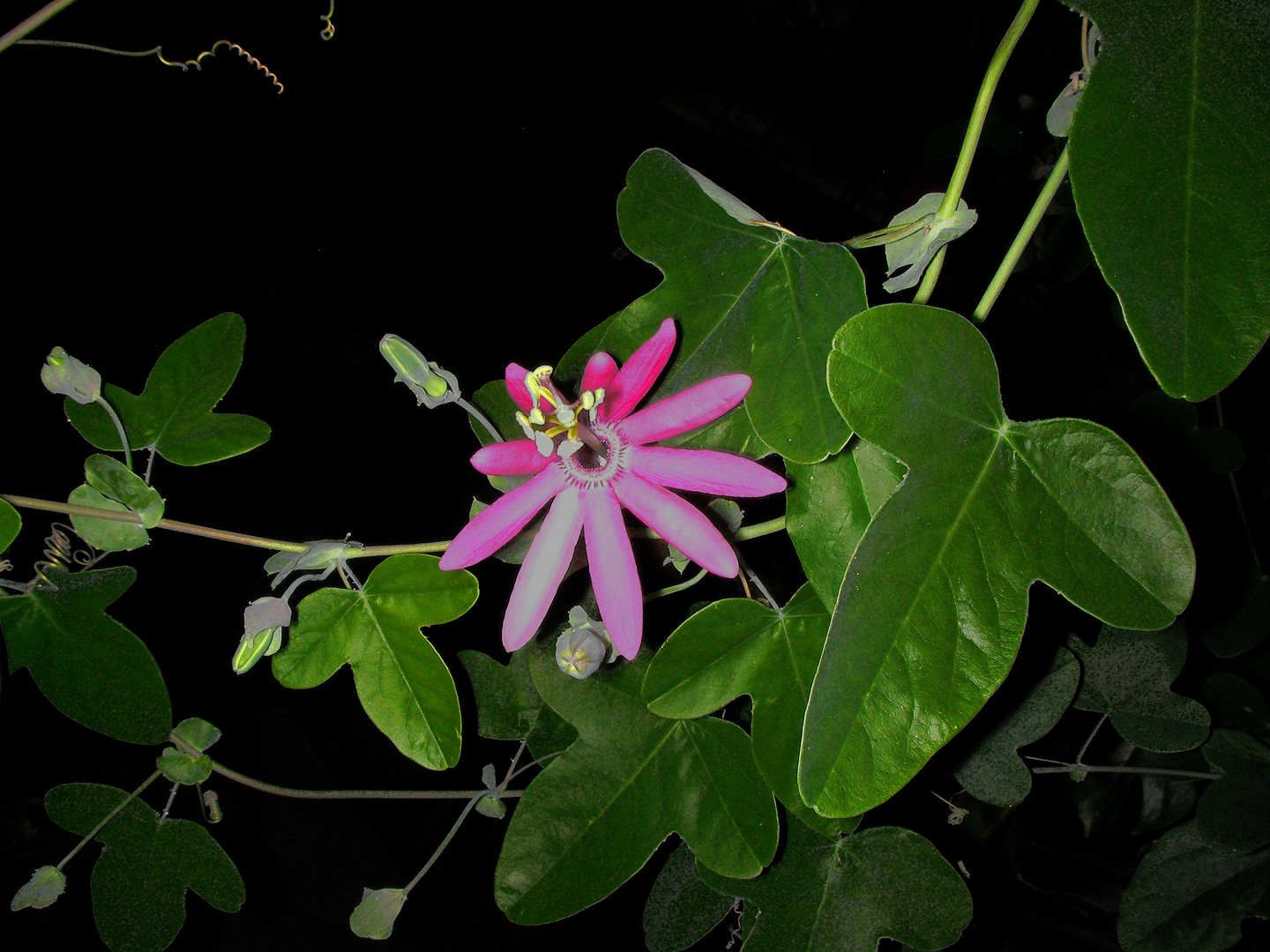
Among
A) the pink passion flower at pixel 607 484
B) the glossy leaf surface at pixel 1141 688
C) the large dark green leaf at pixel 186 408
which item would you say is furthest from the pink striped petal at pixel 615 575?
the glossy leaf surface at pixel 1141 688

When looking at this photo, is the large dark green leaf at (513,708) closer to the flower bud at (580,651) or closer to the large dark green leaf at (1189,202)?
the flower bud at (580,651)

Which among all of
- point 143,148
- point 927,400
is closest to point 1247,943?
point 927,400

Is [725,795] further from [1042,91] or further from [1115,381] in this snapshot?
[1042,91]

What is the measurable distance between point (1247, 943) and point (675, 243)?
1.27m

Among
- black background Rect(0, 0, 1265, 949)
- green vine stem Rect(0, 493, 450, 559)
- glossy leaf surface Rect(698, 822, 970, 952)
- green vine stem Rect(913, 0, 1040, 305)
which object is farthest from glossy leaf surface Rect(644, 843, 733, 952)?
green vine stem Rect(913, 0, 1040, 305)

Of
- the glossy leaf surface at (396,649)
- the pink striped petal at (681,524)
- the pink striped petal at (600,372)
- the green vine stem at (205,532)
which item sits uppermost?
the pink striped petal at (600,372)

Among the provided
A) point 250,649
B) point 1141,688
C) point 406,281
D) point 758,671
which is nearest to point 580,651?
point 758,671

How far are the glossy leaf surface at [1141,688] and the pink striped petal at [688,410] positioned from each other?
740 mm

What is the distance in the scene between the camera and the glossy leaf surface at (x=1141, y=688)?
91cm

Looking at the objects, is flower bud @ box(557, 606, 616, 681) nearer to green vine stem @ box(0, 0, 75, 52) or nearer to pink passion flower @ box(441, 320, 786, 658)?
pink passion flower @ box(441, 320, 786, 658)

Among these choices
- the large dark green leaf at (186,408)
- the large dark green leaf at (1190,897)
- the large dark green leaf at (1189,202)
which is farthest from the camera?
the large dark green leaf at (1190,897)

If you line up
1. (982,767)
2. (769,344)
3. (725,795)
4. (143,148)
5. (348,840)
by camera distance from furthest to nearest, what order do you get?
(348,840)
(143,148)
(982,767)
(725,795)
(769,344)

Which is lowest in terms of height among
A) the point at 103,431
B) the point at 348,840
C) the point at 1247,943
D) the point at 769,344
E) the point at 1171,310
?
the point at 348,840

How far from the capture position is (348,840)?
1.49 metres
